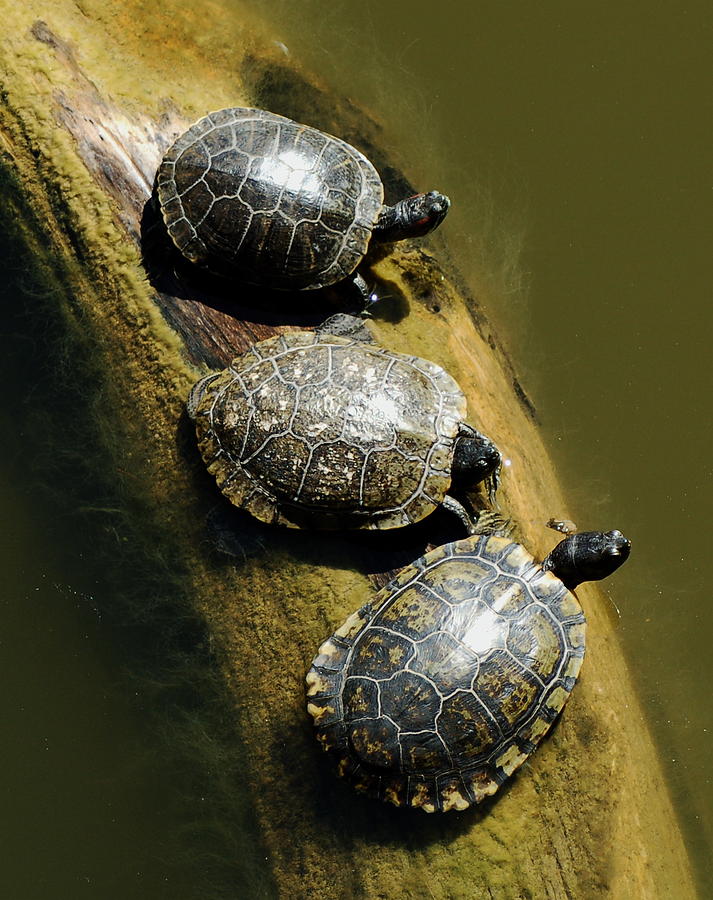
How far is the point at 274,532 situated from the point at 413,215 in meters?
2.46

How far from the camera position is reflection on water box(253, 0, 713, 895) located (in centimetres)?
574

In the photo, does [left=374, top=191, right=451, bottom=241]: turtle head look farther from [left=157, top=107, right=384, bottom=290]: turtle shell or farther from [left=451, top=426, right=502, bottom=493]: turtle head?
[left=451, top=426, right=502, bottom=493]: turtle head

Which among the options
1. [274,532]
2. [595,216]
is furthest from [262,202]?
[595,216]

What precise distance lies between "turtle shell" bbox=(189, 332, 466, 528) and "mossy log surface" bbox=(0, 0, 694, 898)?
0.24 meters

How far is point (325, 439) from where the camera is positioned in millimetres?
4383

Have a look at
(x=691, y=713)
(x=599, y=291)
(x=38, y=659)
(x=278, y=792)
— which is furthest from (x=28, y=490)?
(x=691, y=713)

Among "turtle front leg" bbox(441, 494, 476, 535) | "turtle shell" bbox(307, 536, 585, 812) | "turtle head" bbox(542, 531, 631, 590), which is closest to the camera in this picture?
"turtle shell" bbox(307, 536, 585, 812)

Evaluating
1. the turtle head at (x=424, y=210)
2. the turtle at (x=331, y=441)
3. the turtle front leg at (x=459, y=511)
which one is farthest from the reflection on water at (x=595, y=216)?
the turtle at (x=331, y=441)

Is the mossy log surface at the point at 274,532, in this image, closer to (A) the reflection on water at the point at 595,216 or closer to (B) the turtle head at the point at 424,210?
(B) the turtle head at the point at 424,210

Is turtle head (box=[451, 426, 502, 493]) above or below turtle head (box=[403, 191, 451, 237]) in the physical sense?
below

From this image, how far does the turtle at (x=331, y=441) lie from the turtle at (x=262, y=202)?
0.71 m

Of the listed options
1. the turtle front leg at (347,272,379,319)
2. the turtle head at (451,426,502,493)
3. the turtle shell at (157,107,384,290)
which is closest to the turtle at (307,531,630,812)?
the turtle head at (451,426,502,493)

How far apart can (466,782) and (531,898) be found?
0.78 m

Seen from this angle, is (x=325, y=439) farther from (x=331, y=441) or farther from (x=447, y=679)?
(x=447, y=679)
